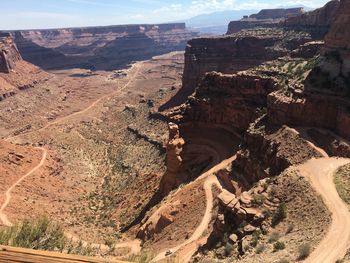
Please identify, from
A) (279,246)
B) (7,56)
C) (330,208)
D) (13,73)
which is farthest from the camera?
(13,73)

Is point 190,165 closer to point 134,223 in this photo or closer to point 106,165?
point 134,223

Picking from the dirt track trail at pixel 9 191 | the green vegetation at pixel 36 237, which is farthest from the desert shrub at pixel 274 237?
→ the dirt track trail at pixel 9 191

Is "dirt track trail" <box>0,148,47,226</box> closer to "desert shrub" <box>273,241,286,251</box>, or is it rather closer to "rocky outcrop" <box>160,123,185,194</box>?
"rocky outcrop" <box>160,123,185,194</box>

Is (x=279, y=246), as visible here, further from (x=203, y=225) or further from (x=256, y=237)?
(x=203, y=225)

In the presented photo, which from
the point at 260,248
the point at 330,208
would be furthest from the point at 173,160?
the point at 260,248

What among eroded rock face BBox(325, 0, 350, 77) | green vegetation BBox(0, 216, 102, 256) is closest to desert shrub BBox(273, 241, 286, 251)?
green vegetation BBox(0, 216, 102, 256)

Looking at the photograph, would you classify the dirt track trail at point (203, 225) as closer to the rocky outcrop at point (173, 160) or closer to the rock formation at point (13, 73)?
the rocky outcrop at point (173, 160)
